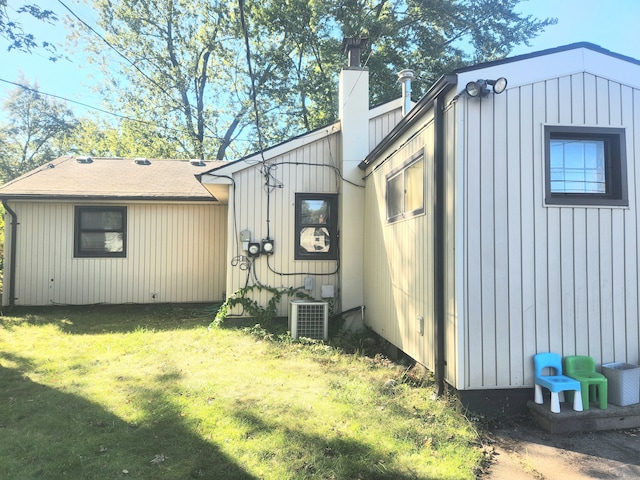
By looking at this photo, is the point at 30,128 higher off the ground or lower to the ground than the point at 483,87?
higher

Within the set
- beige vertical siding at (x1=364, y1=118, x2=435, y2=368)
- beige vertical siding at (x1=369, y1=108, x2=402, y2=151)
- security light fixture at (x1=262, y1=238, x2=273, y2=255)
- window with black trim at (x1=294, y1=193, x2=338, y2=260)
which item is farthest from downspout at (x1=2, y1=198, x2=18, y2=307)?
beige vertical siding at (x1=369, y1=108, x2=402, y2=151)

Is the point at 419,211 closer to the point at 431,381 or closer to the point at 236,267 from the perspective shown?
the point at 431,381

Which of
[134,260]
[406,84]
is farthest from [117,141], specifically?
[406,84]

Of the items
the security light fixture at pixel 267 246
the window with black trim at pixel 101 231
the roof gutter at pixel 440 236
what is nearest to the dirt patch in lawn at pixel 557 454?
the roof gutter at pixel 440 236

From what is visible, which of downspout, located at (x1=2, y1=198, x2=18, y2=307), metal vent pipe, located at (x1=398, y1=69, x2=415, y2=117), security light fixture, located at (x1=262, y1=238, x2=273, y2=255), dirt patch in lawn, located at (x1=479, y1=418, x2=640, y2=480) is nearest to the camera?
dirt patch in lawn, located at (x1=479, y1=418, x2=640, y2=480)

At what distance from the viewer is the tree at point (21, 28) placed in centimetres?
616

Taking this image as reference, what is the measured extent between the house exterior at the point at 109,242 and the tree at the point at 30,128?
19.8m

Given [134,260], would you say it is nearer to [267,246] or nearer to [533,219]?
[267,246]

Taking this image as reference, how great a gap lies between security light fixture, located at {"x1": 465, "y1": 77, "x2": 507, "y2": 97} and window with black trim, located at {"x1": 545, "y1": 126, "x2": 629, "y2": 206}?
2.07ft

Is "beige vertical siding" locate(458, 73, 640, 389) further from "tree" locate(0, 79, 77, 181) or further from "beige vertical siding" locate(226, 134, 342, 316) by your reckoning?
"tree" locate(0, 79, 77, 181)

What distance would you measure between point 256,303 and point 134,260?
11.9ft

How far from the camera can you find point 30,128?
83.1ft

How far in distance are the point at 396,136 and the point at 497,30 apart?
612 inches

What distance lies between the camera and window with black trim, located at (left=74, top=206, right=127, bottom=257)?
8.62 meters
